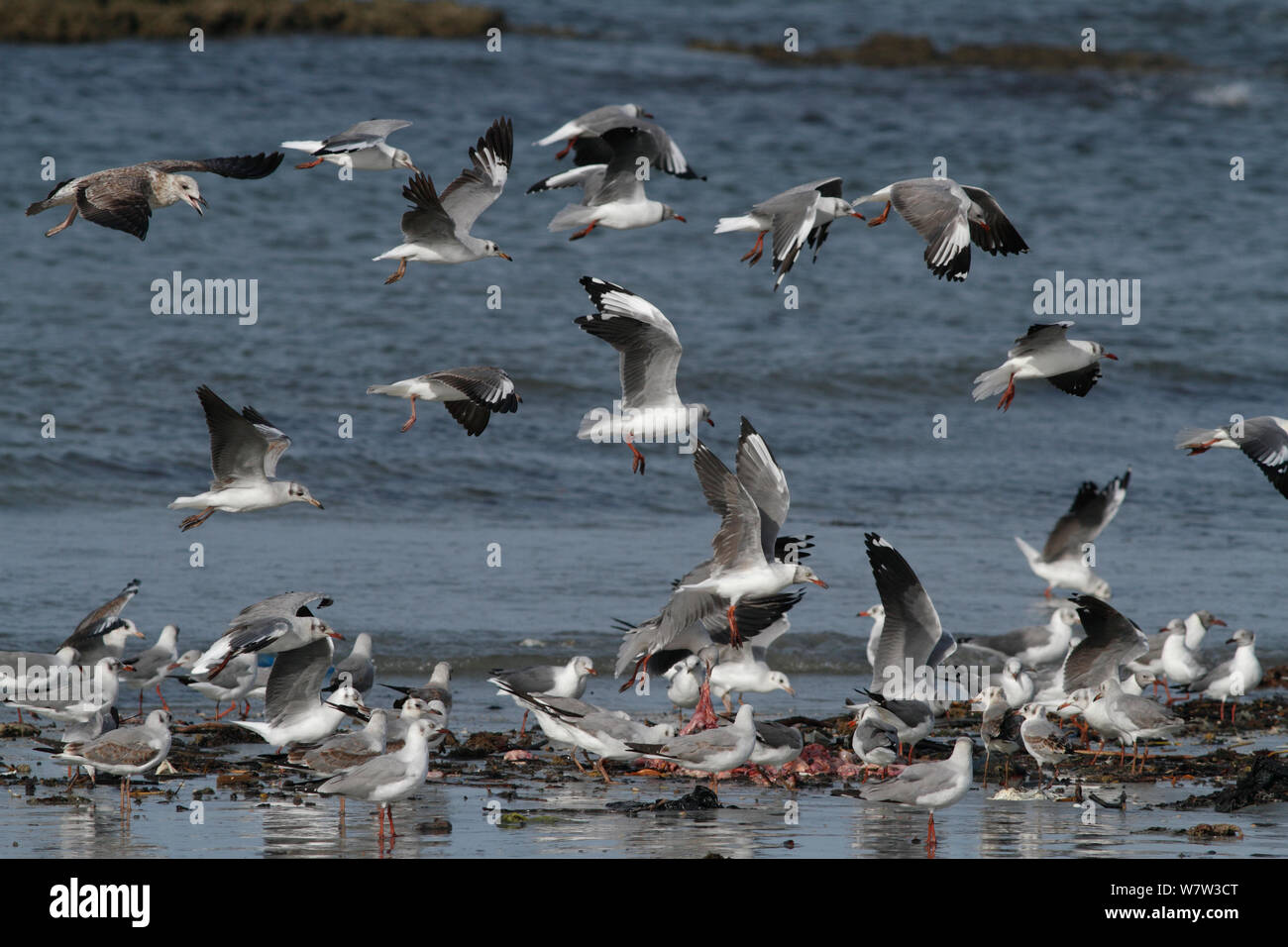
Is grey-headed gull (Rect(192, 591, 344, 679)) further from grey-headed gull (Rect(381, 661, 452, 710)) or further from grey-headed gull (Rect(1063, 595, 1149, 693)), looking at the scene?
grey-headed gull (Rect(1063, 595, 1149, 693))

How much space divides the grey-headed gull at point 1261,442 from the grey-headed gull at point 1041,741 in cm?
231

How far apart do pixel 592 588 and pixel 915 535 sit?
11.2 feet

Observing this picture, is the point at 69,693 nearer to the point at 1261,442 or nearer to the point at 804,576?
the point at 804,576

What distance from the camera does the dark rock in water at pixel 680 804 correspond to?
794cm

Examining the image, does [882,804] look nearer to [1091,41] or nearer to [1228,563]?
[1228,563]

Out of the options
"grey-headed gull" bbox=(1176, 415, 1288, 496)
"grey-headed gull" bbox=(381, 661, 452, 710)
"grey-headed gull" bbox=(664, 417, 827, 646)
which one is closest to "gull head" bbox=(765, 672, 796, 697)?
"grey-headed gull" bbox=(664, 417, 827, 646)

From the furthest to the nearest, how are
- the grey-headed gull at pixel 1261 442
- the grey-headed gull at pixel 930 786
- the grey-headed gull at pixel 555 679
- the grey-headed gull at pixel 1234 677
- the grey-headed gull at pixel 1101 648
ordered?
the grey-headed gull at pixel 1234 677
the grey-headed gull at pixel 1261 442
the grey-headed gull at pixel 1101 648
the grey-headed gull at pixel 555 679
the grey-headed gull at pixel 930 786

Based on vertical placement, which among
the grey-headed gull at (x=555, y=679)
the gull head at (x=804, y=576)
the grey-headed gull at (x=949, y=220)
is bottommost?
the grey-headed gull at (x=555, y=679)

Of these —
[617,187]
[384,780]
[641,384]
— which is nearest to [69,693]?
[384,780]

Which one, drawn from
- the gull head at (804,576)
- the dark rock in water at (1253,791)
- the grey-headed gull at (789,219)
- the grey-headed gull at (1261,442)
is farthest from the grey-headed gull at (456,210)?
the dark rock in water at (1253,791)

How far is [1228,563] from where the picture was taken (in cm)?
1384

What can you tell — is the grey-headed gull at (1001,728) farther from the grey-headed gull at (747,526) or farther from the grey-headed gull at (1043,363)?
the grey-headed gull at (1043,363)

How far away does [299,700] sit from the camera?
852 centimetres

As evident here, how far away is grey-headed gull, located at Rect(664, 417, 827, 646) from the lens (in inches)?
354
